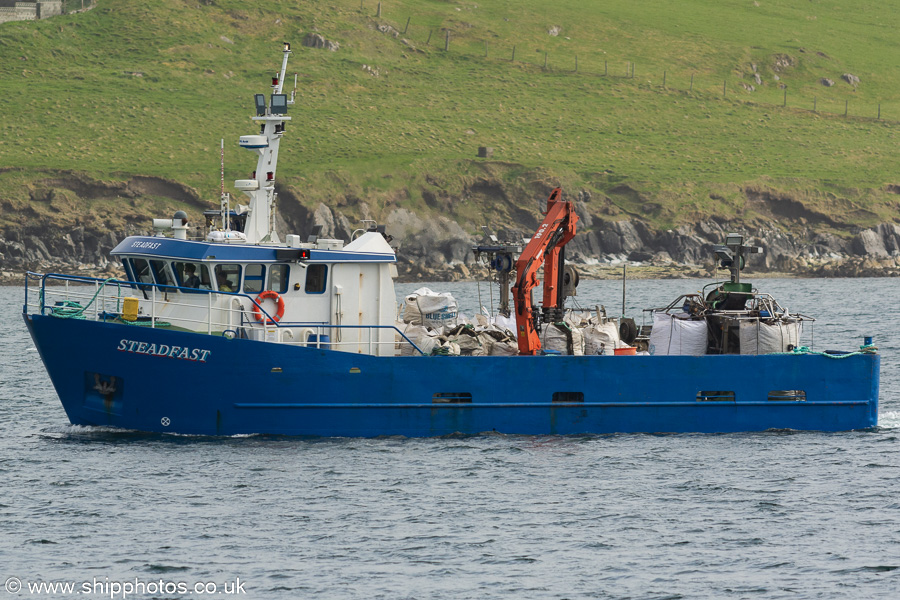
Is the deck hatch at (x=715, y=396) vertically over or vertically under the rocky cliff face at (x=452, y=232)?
under

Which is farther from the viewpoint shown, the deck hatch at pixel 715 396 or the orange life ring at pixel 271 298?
the deck hatch at pixel 715 396

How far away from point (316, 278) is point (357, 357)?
6.56 feet

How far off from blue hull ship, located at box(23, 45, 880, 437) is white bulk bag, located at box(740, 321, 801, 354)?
0.03 m

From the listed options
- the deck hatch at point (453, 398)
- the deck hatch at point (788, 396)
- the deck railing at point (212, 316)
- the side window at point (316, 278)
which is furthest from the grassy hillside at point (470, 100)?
the deck hatch at point (453, 398)

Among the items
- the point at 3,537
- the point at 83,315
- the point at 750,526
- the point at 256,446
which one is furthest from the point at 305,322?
the point at 750,526

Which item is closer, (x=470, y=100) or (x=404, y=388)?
(x=404, y=388)

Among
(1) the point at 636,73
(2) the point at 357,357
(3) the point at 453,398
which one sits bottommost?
(3) the point at 453,398

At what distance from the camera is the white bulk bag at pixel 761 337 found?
25.0 metres

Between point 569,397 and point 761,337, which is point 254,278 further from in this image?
point 761,337

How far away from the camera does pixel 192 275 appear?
23.6 m

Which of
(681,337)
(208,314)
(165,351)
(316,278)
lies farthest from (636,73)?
(165,351)

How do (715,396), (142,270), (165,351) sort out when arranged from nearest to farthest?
(165,351) → (142,270) → (715,396)

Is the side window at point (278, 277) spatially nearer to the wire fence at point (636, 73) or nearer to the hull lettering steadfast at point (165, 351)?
the hull lettering steadfast at point (165, 351)

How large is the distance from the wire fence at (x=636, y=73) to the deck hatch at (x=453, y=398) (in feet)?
390
